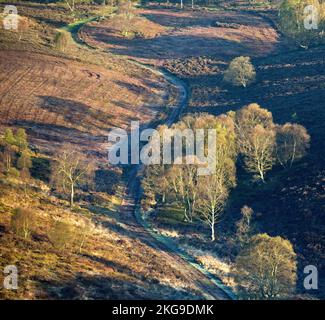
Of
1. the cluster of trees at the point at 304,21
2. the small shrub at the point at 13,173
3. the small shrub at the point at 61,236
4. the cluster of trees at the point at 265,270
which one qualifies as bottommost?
the cluster of trees at the point at 265,270

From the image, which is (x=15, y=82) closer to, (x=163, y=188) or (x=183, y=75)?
(x=183, y=75)

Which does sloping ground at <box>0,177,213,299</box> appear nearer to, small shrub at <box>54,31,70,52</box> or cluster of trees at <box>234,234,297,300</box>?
cluster of trees at <box>234,234,297,300</box>

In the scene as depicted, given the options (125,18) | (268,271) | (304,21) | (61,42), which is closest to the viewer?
(268,271)

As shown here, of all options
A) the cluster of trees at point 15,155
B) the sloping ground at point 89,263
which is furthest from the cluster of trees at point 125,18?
the sloping ground at point 89,263

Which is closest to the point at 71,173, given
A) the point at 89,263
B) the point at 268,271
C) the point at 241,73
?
the point at 89,263

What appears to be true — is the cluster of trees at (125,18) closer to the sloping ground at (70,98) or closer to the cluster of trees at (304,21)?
the sloping ground at (70,98)

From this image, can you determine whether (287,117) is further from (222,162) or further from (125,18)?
(125,18)

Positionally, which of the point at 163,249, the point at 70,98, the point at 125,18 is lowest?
the point at 163,249

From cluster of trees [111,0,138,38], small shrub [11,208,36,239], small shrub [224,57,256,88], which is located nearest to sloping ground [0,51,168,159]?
small shrub [224,57,256,88]
